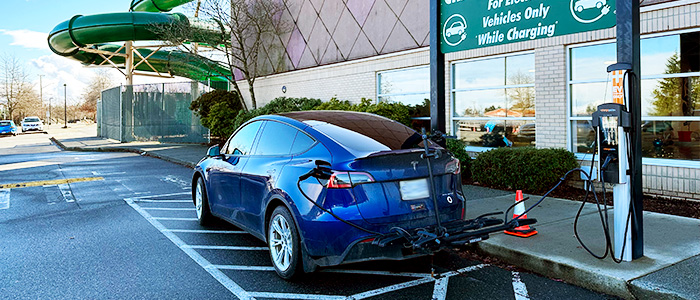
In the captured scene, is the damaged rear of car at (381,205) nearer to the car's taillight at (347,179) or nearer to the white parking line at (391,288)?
the car's taillight at (347,179)

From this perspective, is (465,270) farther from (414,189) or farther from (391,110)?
(391,110)

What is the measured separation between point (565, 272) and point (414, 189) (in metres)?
1.59

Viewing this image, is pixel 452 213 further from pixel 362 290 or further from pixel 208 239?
pixel 208 239

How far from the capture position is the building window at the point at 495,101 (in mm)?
10514

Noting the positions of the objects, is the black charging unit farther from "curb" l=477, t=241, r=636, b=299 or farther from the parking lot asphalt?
the parking lot asphalt

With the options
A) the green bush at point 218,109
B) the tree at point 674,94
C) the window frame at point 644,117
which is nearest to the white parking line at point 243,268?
the window frame at point 644,117

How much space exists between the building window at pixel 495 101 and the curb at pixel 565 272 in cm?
562

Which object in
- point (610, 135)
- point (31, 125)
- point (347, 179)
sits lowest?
point (347, 179)

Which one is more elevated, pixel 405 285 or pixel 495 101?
pixel 495 101

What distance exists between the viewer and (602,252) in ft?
16.7

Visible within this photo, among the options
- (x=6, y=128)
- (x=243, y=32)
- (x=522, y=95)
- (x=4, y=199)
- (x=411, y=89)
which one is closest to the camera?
(x=4, y=199)

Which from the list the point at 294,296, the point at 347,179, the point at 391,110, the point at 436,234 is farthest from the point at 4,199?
the point at 436,234

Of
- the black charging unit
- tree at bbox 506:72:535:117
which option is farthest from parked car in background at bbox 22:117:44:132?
the black charging unit

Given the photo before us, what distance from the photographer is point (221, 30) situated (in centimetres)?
2081
